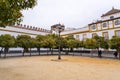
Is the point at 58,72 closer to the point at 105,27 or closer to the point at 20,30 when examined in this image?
the point at 105,27

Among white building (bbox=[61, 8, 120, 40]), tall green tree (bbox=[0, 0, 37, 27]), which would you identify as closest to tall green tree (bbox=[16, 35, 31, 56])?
white building (bbox=[61, 8, 120, 40])

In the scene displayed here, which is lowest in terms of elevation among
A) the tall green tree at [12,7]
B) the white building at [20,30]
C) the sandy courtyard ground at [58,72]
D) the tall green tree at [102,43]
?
the sandy courtyard ground at [58,72]

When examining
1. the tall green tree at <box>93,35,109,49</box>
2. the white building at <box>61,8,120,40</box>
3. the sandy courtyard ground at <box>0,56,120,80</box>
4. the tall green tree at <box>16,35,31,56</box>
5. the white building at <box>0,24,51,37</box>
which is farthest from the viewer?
the white building at <box>0,24,51,37</box>

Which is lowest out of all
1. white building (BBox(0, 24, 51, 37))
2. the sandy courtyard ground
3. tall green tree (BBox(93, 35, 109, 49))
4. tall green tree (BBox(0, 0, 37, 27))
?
the sandy courtyard ground

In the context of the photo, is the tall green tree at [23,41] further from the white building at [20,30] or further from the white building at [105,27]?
the white building at [105,27]

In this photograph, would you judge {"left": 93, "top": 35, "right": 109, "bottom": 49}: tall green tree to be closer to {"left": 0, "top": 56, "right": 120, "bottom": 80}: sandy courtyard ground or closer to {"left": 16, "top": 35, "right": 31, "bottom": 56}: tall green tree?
{"left": 0, "top": 56, "right": 120, "bottom": 80}: sandy courtyard ground

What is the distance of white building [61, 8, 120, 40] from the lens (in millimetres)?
35588

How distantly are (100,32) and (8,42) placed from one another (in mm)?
22956

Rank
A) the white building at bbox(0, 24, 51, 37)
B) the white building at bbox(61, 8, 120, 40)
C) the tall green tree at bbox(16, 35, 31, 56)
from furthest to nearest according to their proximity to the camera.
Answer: the white building at bbox(0, 24, 51, 37) < the white building at bbox(61, 8, 120, 40) < the tall green tree at bbox(16, 35, 31, 56)

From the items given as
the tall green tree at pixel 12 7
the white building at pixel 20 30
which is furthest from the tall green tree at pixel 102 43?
the tall green tree at pixel 12 7

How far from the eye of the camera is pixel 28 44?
3033 centimetres

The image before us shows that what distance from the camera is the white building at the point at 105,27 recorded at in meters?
35.6

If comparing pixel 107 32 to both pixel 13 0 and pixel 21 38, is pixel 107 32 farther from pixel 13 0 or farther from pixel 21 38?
pixel 13 0

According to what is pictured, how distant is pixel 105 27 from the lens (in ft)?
124
